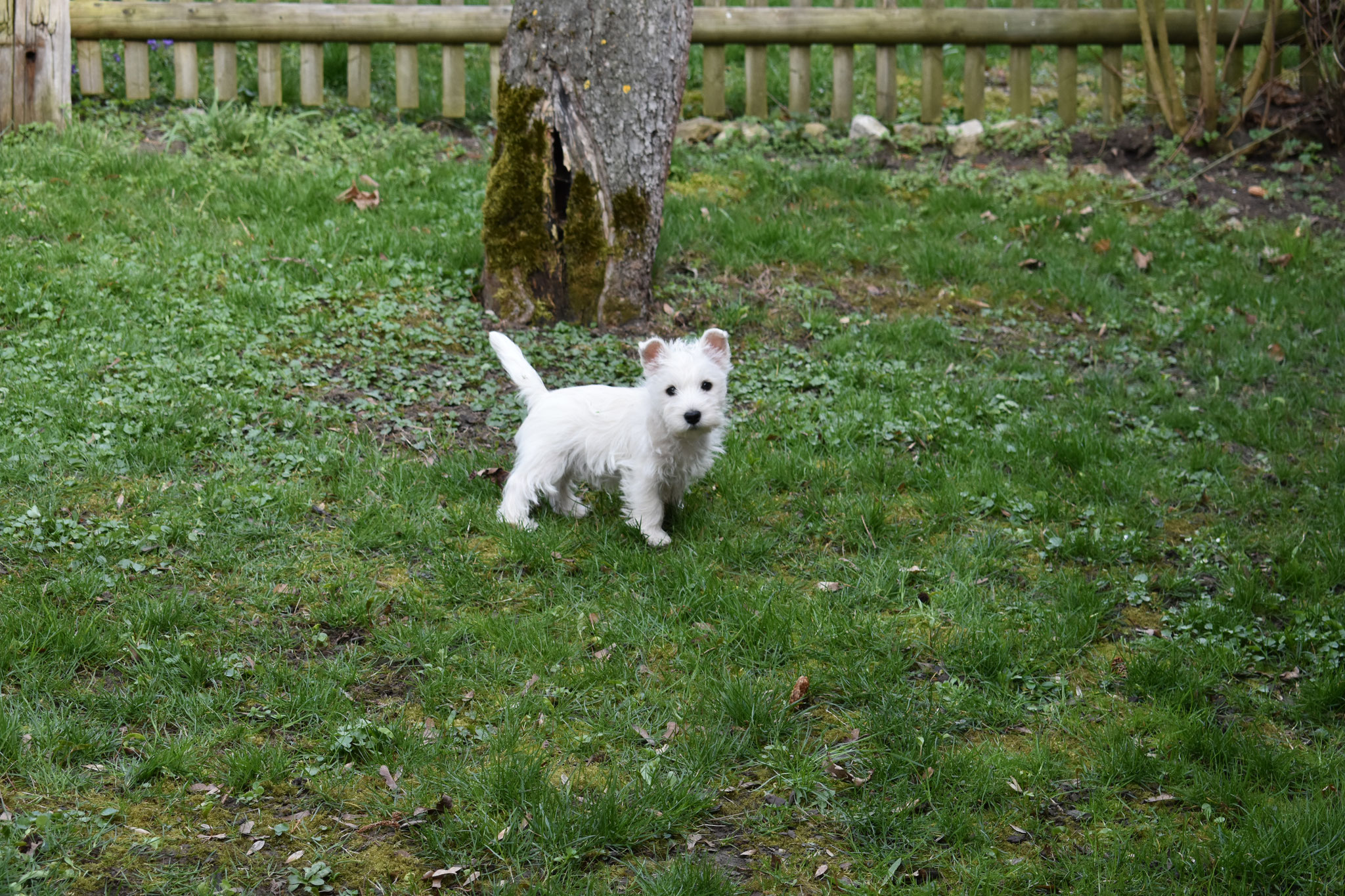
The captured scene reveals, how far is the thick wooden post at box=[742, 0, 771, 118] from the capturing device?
10000mm

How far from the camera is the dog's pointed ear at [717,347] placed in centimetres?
489

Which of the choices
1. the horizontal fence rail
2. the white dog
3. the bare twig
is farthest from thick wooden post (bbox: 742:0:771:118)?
the white dog

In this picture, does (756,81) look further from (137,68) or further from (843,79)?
(137,68)

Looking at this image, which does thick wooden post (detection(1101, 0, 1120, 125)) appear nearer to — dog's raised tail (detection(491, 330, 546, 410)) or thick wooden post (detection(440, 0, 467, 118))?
thick wooden post (detection(440, 0, 467, 118))

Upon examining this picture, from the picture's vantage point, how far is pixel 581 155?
21.7 ft

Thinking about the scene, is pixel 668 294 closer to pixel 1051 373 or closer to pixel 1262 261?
pixel 1051 373

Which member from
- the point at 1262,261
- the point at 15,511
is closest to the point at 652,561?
the point at 15,511

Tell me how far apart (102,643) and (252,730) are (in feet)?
2.33

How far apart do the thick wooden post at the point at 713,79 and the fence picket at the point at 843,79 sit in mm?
1000

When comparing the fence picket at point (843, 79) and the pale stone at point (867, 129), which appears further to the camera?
the fence picket at point (843, 79)

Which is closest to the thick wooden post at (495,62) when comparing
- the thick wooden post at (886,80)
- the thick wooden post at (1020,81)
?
the thick wooden post at (886,80)

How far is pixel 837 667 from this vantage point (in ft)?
13.4

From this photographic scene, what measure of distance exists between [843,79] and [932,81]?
79 cm

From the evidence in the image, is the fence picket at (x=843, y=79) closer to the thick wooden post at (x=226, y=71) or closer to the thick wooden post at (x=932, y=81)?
the thick wooden post at (x=932, y=81)
